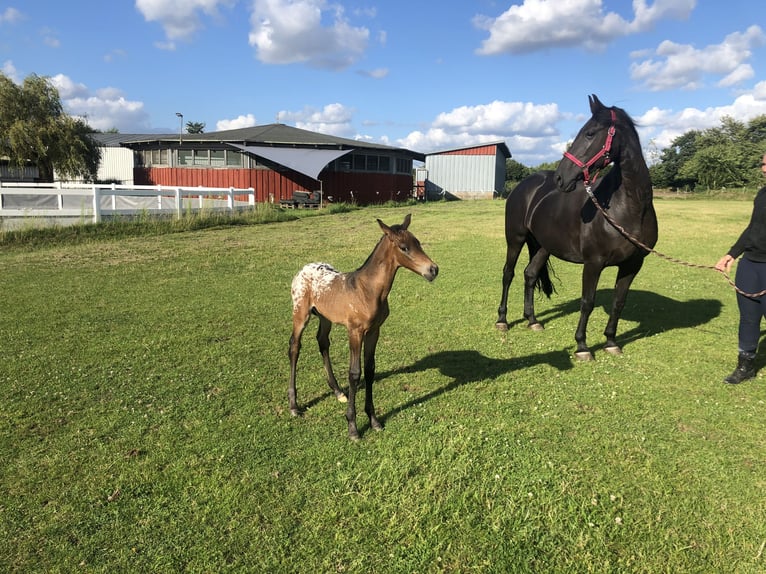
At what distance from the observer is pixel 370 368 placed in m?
4.29

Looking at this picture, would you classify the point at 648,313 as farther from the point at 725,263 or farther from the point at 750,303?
the point at 725,263

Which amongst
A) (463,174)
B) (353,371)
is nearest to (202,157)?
(463,174)

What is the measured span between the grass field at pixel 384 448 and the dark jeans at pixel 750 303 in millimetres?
513

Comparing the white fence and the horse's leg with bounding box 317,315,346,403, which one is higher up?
the white fence

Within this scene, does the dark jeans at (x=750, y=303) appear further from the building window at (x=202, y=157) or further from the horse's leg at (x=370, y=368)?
the building window at (x=202, y=157)

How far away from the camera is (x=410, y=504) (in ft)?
11.2

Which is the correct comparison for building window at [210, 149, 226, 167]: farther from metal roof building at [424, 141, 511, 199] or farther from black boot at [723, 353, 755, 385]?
black boot at [723, 353, 755, 385]

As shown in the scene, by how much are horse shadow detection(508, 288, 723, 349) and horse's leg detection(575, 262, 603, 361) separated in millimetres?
523

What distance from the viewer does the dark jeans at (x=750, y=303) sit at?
502 centimetres

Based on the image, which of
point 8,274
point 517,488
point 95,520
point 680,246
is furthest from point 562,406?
point 680,246

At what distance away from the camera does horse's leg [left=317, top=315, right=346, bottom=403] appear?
482 centimetres

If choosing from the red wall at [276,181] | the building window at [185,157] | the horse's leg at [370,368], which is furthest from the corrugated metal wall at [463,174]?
the horse's leg at [370,368]

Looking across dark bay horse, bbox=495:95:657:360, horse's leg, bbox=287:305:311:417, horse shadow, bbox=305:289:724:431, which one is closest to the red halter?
dark bay horse, bbox=495:95:657:360

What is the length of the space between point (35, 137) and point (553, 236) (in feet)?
113
